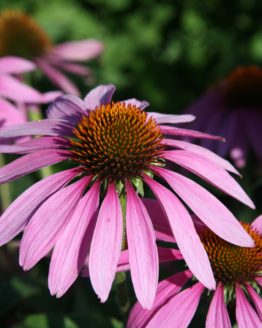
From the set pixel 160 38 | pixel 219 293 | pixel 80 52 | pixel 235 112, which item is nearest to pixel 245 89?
pixel 235 112

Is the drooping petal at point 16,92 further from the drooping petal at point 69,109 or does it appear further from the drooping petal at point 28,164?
the drooping petal at point 28,164

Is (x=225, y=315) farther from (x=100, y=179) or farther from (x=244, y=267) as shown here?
(x=100, y=179)

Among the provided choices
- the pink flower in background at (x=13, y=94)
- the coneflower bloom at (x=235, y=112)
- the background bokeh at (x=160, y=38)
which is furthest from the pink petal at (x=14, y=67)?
the background bokeh at (x=160, y=38)

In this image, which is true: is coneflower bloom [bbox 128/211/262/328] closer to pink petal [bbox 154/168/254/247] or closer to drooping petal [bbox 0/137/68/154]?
pink petal [bbox 154/168/254/247]

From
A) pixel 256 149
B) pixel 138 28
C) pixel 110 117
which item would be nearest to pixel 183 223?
pixel 110 117

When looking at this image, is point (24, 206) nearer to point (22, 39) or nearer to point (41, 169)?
point (41, 169)

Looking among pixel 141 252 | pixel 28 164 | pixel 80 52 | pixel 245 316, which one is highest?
pixel 80 52
